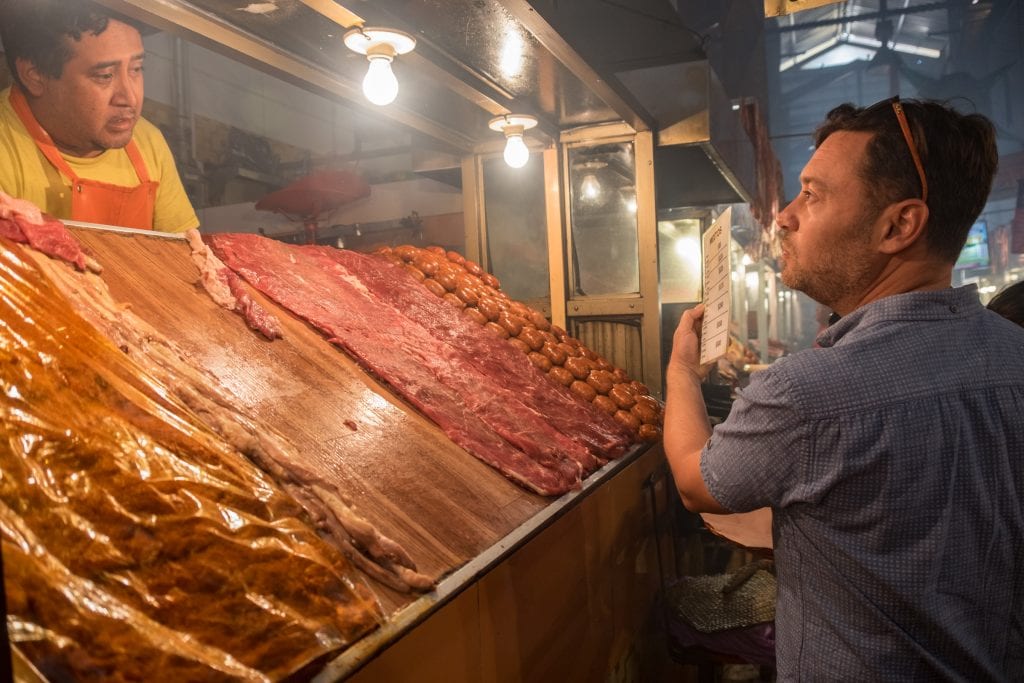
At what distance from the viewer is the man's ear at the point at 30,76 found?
300 centimetres

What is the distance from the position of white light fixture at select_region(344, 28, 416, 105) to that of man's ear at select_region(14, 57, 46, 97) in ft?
4.34

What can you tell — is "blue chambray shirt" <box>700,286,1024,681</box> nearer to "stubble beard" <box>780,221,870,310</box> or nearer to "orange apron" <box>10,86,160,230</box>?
"stubble beard" <box>780,221,870,310</box>

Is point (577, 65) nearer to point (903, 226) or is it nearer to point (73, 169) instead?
point (903, 226)

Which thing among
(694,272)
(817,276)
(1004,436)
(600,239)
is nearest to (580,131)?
(600,239)

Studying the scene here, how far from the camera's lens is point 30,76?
9.91ft

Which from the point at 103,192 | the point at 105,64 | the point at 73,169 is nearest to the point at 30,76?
the point at 105,64

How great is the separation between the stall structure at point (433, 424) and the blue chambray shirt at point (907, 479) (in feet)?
3.02

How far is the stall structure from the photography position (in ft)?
6.91

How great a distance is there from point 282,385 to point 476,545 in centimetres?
106

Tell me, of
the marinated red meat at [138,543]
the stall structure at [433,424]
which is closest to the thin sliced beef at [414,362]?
the stall structure at [433,424]

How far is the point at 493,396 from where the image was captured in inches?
140

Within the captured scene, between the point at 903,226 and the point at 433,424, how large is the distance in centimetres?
196

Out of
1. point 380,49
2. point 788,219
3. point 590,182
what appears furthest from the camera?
point 590,182

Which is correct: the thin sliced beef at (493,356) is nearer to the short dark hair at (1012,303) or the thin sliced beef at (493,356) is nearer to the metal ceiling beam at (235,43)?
the metal ceiling beam at (235,43)
